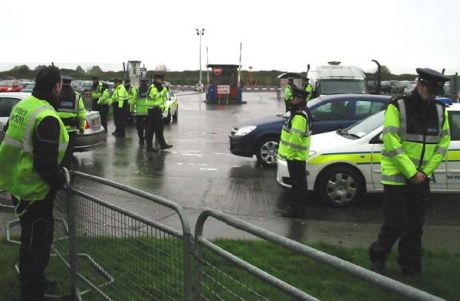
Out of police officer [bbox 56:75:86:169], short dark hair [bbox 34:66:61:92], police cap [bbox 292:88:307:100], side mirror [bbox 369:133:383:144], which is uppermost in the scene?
short dark hair [bbox 34:66:61:92]

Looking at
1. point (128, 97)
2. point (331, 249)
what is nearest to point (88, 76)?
point (128, 97)

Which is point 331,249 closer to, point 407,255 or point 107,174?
point 407,255

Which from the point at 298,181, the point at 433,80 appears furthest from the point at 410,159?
the point at 298,181

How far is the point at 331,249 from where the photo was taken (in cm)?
563

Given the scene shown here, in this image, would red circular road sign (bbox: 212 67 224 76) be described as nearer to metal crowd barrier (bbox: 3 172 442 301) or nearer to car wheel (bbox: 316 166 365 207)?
car wheel (bbox: 316 166 365 207)

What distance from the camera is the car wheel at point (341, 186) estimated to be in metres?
7.89

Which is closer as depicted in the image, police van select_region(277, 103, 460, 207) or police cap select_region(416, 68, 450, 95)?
police cap select_region(416, 68, 450, 95)

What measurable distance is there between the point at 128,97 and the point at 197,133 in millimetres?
2570

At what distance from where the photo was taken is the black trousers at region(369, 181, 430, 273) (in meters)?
4.74

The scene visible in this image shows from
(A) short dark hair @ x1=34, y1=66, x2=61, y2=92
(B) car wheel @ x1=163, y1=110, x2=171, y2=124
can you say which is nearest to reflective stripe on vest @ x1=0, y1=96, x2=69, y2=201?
(A) short dark hair @ x1=34, y1=66, x2=61, y2=92

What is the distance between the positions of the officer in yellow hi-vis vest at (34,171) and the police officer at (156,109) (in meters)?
9.16

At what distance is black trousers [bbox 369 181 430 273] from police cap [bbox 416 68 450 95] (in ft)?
2.71

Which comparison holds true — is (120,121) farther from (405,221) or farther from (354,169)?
(405,221)

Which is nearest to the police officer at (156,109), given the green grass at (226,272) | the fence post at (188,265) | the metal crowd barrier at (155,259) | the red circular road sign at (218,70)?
the green grass at (226,272)
